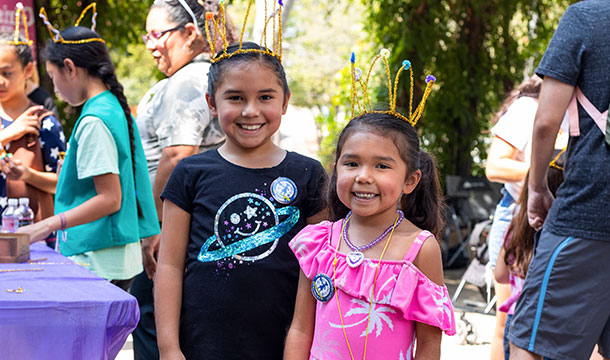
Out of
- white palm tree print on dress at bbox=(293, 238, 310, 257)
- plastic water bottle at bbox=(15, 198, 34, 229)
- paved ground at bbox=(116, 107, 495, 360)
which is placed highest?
white palm tree print on dress at bbox=(293, 238, 310, 257)

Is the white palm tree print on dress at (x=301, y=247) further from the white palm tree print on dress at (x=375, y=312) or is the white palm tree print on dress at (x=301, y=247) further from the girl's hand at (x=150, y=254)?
the girl's hand at (x=150, y=254)

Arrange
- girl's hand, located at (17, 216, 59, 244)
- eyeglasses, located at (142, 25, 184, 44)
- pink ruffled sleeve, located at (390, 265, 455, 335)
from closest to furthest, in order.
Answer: pink ruffled sleeve, located at (390, 265, 455, 335) < girl's hand, located at (17, 216, 59, 244) < eyeglasses, located at (142, 25, 184, 44)

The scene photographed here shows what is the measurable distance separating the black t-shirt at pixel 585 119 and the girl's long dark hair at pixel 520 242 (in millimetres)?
655

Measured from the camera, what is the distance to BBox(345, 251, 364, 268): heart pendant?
208 centimetres

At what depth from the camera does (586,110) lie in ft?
9.46

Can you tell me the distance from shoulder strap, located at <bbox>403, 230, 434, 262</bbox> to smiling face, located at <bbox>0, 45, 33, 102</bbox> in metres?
2.97

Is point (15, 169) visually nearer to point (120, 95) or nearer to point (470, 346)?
point (120, 95)

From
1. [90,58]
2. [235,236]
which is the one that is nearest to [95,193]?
[90,58]

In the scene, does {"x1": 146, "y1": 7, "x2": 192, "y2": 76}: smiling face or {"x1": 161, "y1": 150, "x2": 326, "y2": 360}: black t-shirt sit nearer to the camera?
{"x1": 161, "y1": 150, "x2": 326, "y2": 360}: black t-shirt

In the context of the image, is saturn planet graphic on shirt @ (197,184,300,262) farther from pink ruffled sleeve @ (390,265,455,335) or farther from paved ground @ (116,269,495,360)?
paved ground @ (116,269,495,360)

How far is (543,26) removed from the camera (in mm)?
9781

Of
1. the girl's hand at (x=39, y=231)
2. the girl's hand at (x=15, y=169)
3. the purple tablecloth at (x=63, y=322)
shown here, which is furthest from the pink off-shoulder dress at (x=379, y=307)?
the girl's hand at (x=15, y=169)

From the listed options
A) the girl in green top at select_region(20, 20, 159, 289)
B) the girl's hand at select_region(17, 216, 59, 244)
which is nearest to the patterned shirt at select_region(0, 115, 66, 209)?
the girl in green top at select_region(20, 20, 159, 289)

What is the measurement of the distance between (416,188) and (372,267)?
377 mm
